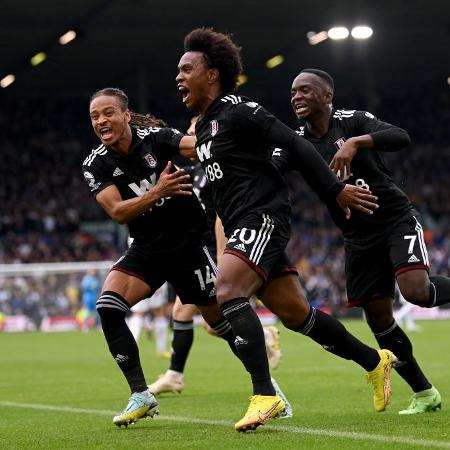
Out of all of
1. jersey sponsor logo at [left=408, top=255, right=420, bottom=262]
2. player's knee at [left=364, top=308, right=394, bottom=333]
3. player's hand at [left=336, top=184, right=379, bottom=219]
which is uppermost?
player's hand at [left=336, top=184, right=379, bottom=219]

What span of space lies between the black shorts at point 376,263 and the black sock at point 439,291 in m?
0.29

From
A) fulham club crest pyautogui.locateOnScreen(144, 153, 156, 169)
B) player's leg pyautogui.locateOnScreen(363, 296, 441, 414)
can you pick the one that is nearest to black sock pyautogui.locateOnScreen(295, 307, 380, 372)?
player's leg pyautogui.locateOnScreen(363, 296, 441, 414)

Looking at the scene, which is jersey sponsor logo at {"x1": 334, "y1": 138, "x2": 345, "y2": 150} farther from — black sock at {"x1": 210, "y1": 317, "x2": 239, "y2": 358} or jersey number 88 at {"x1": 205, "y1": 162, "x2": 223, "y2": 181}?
black sock at {"x1": 210, "y1": 317, "x2": 239, "y2": 358}

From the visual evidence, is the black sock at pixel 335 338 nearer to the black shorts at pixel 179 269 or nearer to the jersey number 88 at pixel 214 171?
the black shorts at pixel 179 269

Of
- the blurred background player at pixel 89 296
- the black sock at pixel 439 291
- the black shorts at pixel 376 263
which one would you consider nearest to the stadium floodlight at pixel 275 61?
the blurred background player at pixel 89 296

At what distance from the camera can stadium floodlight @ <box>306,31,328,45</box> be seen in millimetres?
37125

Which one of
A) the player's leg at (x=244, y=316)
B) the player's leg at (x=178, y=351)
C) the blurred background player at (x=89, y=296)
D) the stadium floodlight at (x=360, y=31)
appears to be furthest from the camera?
the stadium floodlight at (x=360, y=31)

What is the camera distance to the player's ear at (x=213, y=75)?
284 inches

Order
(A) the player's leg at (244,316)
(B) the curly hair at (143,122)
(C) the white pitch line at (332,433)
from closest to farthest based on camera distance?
(C) the white pitch line at (332,433) → (A) the player's leg at (244,316) → (B) the curly hair at (143,122)

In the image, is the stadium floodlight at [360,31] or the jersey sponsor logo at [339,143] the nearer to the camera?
the jersey sponsor logo at [339,143]

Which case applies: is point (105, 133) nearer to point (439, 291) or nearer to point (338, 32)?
point (439, 291)

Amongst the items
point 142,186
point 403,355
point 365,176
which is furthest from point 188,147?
point 403,355

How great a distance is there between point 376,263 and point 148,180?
68.0 inches

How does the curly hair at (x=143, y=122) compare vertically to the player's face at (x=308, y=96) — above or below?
above
